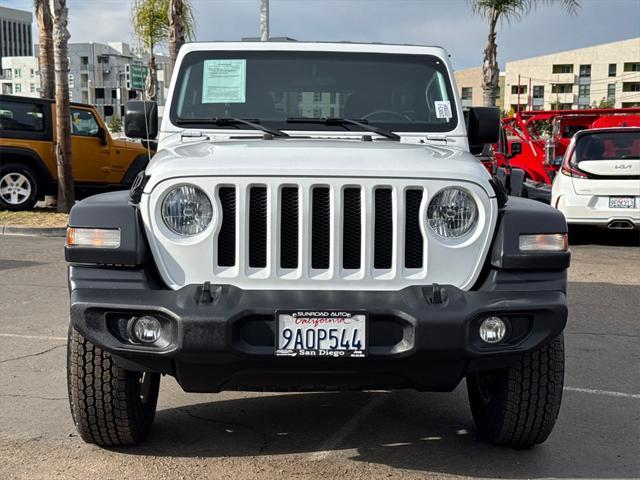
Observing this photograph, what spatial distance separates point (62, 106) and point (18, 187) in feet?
5.77

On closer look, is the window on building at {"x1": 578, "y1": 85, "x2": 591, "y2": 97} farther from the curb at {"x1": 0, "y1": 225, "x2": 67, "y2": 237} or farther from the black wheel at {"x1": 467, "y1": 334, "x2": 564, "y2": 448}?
the black wheel at {"x1": 467, "y1": 334, "x2": 564, "y2": 448}

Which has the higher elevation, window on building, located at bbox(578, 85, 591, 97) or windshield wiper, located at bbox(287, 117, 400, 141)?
window on building, located at bbox(578, 85, 591, 97)

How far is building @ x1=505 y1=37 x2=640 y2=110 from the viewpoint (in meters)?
93.1

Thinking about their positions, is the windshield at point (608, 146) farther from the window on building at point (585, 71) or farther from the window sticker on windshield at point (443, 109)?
the window on building at point (585, 71)

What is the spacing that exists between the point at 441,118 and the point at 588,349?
7.50 ft

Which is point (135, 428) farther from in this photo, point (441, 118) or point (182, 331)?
point (441, 118)

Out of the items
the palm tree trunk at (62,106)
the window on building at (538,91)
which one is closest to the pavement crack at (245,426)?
the palm tree trunk at (62,106)

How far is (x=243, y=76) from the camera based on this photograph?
5137 millimetres

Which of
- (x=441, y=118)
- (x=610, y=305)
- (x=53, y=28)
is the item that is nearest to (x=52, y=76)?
(x=53, y=28)

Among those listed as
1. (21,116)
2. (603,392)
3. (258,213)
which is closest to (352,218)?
(258,213)

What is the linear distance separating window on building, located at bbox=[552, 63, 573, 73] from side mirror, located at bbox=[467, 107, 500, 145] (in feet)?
320

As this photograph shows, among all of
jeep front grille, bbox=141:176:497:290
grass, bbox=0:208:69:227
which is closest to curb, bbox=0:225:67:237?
grass, bbox=0:208:69:227

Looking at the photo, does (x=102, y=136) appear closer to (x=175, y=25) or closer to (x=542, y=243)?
(x=175, y=25)

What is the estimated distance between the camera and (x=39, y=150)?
49.3ft
